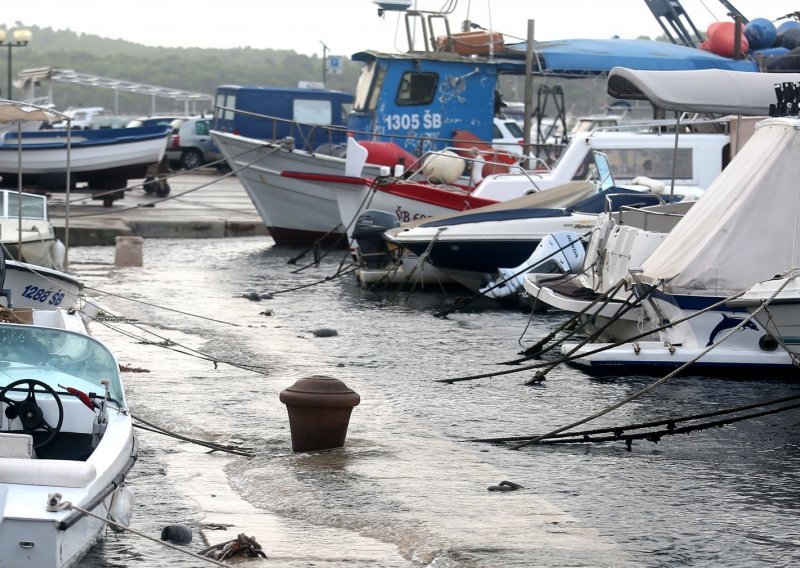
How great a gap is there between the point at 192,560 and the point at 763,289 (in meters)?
5.18

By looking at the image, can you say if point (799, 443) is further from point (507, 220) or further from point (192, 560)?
point (507, 220)

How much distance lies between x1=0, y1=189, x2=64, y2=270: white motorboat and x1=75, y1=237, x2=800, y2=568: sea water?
170 centimetres

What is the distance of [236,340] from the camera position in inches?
560

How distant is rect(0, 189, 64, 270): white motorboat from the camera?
1669 cm

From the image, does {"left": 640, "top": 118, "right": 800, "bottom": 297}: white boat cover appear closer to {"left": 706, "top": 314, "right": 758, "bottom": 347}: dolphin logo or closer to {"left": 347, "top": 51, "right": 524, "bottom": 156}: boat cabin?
{"left": 706, "top": 314, "right": 758, "bottom": 347}: dolphin logo

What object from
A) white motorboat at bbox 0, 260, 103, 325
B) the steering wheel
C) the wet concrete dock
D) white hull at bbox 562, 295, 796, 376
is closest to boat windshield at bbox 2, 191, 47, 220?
the wet concrete dock

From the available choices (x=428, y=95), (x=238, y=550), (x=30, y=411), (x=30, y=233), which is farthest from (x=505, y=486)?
(x=428, y=95)

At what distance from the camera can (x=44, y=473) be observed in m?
6.25

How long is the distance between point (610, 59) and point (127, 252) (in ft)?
34.5

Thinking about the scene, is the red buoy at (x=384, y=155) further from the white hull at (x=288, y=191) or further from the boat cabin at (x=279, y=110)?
the boat cabin at (x=279, y=110)

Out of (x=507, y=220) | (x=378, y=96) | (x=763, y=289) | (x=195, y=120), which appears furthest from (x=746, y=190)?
(x=195, y=120)

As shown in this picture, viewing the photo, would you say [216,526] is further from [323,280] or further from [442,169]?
[442,169]

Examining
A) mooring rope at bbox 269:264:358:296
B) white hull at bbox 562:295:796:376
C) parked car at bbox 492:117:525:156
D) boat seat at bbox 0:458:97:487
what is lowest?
mooring rope at bbox 269:264:358:296

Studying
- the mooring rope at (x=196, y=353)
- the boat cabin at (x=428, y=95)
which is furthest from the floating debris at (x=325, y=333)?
the boat cabin at (x=428, y=95)
